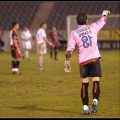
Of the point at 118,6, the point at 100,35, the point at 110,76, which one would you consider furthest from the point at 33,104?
the point at 118,6

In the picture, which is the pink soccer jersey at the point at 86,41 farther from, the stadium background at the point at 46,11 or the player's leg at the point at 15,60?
the stadium background at the point at 46,11

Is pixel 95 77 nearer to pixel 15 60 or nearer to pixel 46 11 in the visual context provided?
pixel 15 60

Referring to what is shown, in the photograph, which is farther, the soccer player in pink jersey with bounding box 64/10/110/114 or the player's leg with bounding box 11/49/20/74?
the player's leg with bounding box 11/49/20/74

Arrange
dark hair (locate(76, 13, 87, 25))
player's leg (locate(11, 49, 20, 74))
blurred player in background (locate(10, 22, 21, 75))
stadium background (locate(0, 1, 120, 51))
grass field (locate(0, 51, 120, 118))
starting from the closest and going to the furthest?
dark hair (locate(76, 13, 87, 25))
grass field (locate(0, 51, 120, 118))
blurred player in background (locate(10, 22, 21, 75))
player's leg (locate(11, 49, 20, 74))
stadium background (locate(0, 1, 120, 51))

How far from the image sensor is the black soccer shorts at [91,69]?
1130 centimetres

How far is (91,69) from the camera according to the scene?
11.4m

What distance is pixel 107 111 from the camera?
39.1ft

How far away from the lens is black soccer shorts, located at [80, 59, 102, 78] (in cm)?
1130

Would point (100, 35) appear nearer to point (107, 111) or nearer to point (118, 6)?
point (118, 6)

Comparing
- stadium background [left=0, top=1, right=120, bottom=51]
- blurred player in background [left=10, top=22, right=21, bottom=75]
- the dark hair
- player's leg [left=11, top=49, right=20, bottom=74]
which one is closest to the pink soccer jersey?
the dark hair

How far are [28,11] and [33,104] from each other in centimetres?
4501

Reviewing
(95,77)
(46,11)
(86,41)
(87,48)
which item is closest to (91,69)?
(95,77)

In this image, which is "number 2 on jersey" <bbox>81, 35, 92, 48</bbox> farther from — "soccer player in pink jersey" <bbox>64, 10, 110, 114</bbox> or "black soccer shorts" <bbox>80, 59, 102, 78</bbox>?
"black soccer shorts" <bbox>80, 59, 102, 78</bbox>

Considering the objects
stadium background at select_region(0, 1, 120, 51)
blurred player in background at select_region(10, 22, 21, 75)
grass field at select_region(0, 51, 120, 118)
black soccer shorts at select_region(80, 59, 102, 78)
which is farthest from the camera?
stadium background at select_region(0, 1, 120, 51)
